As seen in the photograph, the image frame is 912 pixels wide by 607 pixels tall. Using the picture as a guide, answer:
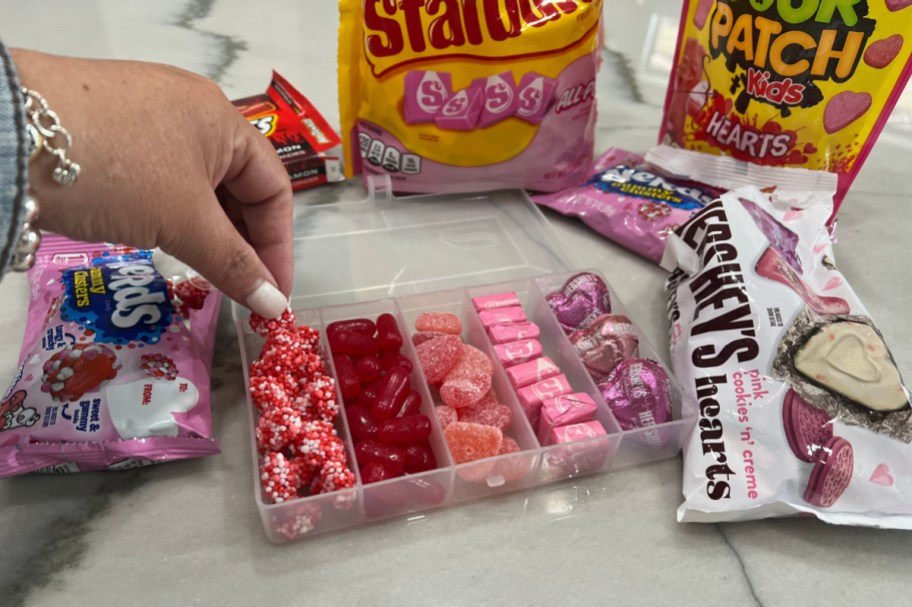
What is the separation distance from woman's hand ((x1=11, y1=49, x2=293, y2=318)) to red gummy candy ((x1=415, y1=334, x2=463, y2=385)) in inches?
7.4

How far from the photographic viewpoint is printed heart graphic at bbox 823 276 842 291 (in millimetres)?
851

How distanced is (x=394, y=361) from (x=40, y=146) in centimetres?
41

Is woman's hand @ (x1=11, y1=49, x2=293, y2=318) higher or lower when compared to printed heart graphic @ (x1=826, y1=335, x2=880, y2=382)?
higher

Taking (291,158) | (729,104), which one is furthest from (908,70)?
(291,158)

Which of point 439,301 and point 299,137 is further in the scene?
point 299,137

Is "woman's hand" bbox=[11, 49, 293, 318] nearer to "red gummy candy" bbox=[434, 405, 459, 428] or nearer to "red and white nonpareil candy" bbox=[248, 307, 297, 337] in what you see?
"red and white nonpareil candy" bbox=[248, 307, 297, 337]

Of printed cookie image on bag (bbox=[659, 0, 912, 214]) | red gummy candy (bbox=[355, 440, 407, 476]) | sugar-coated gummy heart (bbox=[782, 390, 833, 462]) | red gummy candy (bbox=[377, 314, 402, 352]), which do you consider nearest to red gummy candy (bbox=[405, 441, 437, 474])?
red gummy candy (bbox=[355, 440, 407, 476])

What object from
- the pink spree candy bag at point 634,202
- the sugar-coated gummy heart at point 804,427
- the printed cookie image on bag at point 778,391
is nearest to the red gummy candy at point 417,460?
the printed cookie image on bag at point 778,391

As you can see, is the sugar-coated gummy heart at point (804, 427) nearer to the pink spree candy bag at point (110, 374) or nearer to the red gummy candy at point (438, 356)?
the red gummy candy at point (438, 356)

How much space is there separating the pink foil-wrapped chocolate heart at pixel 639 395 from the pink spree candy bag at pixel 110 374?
1.31 feet

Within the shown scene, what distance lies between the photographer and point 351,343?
0.79 m

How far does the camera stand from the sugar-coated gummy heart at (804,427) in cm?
69

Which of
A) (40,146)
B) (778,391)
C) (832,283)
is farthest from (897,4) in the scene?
(40,146)

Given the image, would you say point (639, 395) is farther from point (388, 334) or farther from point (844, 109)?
point (844, 109)
